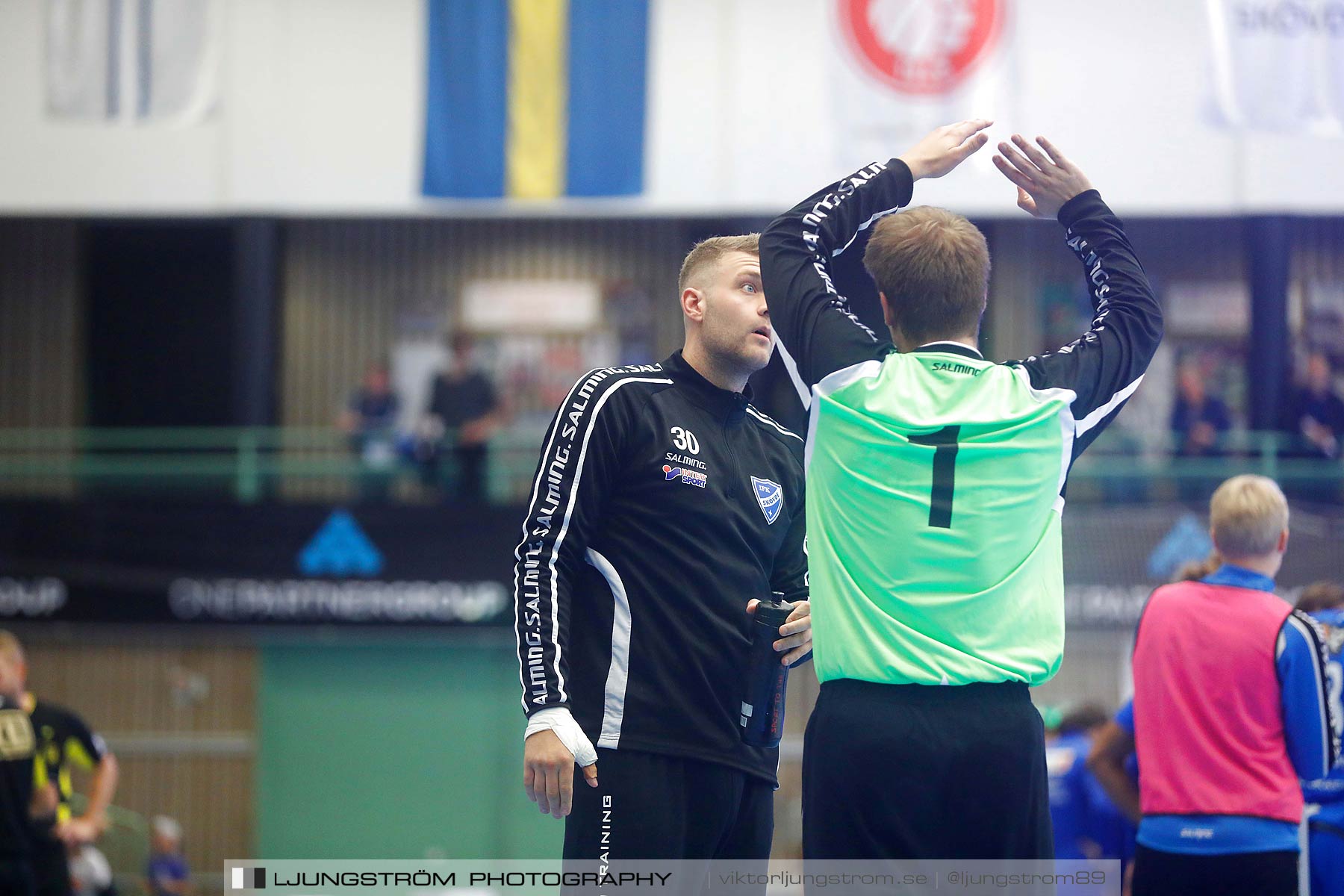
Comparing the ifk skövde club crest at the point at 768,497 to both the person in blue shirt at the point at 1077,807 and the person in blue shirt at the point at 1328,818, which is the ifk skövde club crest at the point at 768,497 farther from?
the person in blue shirt at the point at 1077,807

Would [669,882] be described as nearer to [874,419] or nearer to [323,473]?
[874,419]

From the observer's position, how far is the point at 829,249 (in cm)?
301

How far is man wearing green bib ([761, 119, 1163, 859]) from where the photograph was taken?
269cm

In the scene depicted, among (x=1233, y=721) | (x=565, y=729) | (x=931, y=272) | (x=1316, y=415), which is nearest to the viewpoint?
(x=931, y=272)

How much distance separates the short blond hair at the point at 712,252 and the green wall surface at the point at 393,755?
1070 cm

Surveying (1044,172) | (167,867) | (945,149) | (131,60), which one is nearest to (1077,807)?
(1044,172)

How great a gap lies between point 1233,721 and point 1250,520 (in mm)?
619

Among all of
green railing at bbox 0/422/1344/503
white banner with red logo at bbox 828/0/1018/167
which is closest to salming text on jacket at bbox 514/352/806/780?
white banner with red logo at bbox 828/0/1018/167

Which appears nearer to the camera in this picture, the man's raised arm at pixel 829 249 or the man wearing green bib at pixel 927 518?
the man wearing green bib at pixel 927 518

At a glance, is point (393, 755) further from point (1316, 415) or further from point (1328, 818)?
point (1328, 818)

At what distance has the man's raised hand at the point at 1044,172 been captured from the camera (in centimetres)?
312

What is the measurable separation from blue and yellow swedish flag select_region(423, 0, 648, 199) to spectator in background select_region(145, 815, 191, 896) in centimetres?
690

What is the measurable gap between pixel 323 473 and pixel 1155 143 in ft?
30.3

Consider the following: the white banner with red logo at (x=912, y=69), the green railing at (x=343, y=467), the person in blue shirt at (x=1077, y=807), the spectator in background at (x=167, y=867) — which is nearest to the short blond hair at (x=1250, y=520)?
the person in blue shirt at (x=1077, y=807)
